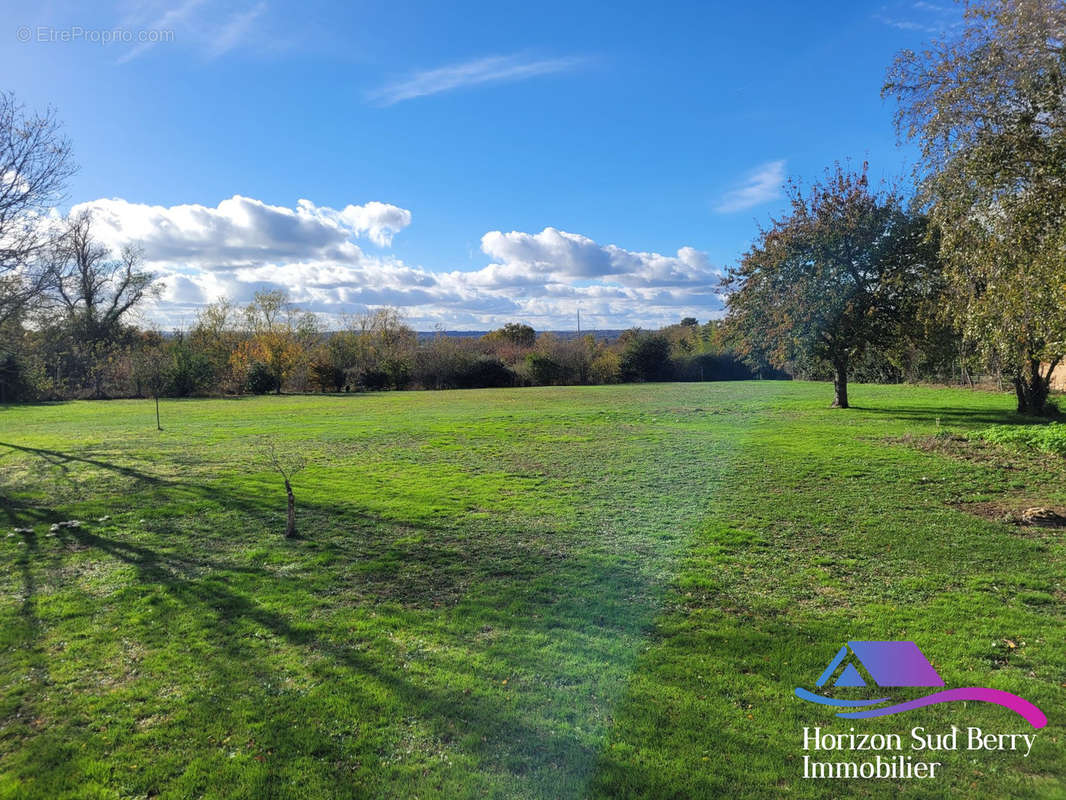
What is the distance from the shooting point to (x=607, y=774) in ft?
10.2

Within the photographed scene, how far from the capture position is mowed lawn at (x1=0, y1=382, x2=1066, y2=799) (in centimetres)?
321

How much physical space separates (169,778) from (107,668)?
5.47 ft

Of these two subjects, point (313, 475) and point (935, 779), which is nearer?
point (935, 779)

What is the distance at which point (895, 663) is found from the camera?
13.7 feet

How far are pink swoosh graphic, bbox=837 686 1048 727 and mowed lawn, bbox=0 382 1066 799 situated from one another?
0.09 meters

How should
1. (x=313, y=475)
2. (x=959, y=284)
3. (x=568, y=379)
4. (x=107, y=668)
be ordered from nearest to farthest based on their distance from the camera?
(x=107, y=668) < (x=959, y=284) < (x=313, y=475) < (x=568, y=379)

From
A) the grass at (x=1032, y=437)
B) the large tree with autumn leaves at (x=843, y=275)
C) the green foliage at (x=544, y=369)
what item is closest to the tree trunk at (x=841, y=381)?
the large tree with autumn leaves at (x=843, y=275)

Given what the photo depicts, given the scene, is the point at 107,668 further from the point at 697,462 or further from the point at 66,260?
the point at 66,260

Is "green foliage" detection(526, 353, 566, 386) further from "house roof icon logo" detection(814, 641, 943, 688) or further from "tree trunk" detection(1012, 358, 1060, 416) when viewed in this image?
"house roof icon logo" detection(814, 641, 943, 688)

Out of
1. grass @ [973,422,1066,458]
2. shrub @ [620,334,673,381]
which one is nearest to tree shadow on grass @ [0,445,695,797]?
grass @ [973,422,1066,458]

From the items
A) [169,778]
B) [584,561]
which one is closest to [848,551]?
[584,561]

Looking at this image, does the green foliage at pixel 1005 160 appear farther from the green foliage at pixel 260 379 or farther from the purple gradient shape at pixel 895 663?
the green foliage at pixel 260 379

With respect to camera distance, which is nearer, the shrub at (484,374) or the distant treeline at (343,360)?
the distant treeline at (343,360)

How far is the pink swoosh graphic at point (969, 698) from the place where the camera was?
3583 mm
